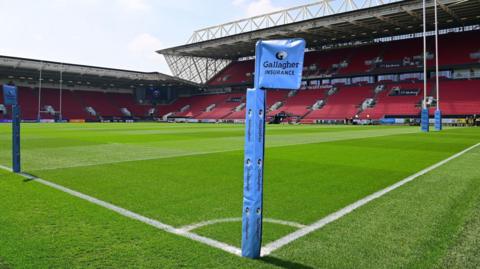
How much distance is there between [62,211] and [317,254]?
378 cm

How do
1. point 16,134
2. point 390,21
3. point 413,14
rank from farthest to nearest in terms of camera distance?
point 390,21 → point 413,14 → point 16,134

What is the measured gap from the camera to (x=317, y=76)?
64812 mm

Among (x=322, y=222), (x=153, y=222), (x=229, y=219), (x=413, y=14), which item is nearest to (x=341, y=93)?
(x=413, y=14)

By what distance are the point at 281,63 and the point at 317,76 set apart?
6363cm

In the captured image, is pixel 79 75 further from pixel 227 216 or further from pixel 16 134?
pixel 227 216

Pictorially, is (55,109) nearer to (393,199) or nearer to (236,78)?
(236,78)

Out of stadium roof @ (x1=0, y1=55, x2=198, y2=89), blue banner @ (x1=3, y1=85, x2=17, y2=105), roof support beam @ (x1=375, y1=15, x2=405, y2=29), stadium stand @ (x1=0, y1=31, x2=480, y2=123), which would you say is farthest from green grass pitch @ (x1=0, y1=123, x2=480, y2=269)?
stadium roof @ (x1=0, y1=55, x2=198, y2=89)

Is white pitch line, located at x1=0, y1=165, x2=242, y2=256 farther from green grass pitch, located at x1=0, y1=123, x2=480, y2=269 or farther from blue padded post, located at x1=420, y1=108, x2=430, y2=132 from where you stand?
blue padded post, located at x1=420, y1=108, x2=430, y2=132

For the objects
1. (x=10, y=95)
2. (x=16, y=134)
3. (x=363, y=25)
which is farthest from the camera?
(x=363, y=25)

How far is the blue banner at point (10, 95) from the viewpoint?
8211 mm

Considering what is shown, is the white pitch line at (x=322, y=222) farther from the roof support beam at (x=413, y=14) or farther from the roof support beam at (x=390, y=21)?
the roof support beam at (x=390, y=21)

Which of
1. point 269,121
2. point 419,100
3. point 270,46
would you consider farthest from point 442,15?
point 270,46

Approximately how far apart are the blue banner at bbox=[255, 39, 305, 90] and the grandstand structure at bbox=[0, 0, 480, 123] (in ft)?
142

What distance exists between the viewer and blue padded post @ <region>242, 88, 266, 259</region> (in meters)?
3.57
